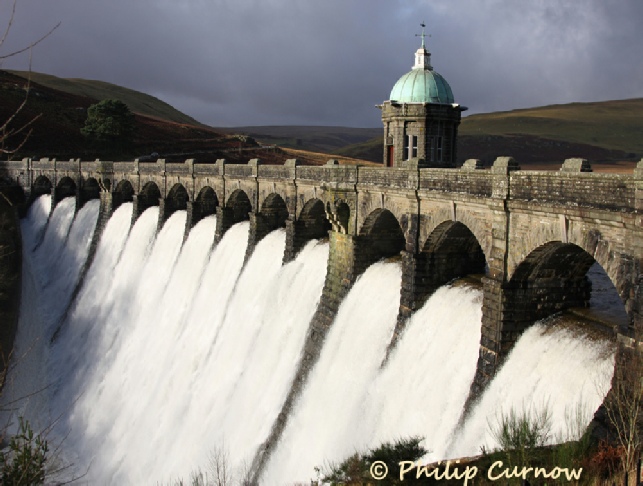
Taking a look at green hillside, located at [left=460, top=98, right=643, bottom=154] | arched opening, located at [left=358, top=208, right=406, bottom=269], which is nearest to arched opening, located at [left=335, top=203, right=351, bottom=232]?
arched opening, located at [left=358, top=208, right=406, bottom=269]

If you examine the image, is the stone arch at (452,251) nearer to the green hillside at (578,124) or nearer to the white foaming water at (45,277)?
the white foaming water at (45,277)

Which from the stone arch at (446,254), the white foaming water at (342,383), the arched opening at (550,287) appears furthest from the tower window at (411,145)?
the arched opening at (550,287)

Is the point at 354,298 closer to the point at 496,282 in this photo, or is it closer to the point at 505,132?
the point at 496,282

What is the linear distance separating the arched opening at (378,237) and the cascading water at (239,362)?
42.8 inches

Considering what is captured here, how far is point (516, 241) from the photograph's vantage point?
697 inches

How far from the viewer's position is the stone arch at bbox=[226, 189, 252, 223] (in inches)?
1674

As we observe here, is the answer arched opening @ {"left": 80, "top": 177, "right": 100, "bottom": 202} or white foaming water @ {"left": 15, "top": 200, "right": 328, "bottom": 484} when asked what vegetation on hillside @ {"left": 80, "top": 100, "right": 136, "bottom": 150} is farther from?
white foaming water @ {"left": 15, "top": 200, "right": 328, "bottom": 484}

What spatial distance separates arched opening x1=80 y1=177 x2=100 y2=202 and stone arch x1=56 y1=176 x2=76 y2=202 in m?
5.96

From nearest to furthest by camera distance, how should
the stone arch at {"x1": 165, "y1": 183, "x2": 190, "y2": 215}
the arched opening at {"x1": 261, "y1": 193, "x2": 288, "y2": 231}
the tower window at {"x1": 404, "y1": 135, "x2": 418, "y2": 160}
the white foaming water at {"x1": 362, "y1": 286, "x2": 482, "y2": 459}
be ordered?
the white foaming water at {"x1": 362, "y1": 286, "x2": 482, "y2": 459}, the tower window at {"x1": 404, "y1": 135, "x2": 418, "y2": 160}, the arched opening at {"x1": 261, "y1": 193, "x2": 288, "y2": 231}, the stone arch at {"x1": 165, "y1": 183, "x2": 190, "y2": 215}

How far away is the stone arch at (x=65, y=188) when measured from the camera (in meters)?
70.6

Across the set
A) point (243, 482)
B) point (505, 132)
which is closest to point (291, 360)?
point (243, 482)

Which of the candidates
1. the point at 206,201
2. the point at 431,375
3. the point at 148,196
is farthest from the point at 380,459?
the point at 148,196

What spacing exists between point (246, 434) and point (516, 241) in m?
15.8

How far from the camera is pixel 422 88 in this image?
36719mm
